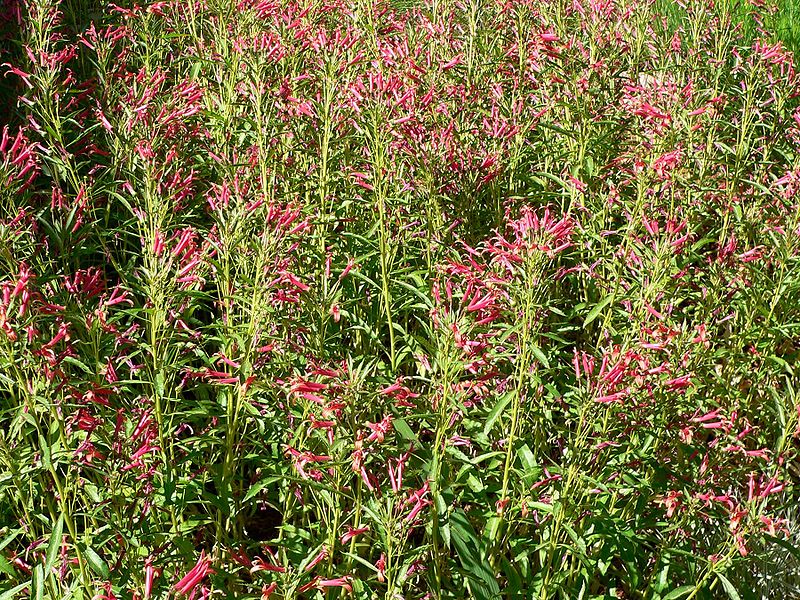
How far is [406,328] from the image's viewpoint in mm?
4199

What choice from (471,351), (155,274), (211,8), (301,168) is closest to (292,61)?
(301,168)

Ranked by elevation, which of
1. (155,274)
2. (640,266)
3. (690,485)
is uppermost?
(155,274)

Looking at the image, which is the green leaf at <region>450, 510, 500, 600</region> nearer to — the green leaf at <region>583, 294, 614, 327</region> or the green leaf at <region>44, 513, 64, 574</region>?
the green leaf at <region>583, 294, 614, 327</region>

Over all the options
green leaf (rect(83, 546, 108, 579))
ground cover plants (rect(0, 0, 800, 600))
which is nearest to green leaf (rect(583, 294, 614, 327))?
ground cover plants (rect(0, 0, 800, 600))

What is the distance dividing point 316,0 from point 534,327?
263 centimetres

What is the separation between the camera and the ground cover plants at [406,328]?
2.96m

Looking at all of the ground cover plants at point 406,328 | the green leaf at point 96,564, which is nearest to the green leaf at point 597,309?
the ground cover plants at point 406,328

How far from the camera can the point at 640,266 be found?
362 cm

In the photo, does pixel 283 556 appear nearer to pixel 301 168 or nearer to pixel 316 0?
pixel 301 168

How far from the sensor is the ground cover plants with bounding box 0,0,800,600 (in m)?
2.96

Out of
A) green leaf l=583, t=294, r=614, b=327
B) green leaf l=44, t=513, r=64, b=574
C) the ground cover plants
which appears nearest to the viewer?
green leaf l=44, t=513, r=64, b=574

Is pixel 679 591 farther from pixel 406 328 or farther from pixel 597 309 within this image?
pixel 406 328

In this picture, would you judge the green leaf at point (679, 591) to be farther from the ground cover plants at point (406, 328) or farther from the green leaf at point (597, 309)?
the green leaf at point (597, 309)

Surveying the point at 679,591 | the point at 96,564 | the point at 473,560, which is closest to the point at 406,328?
the point at 473,560
